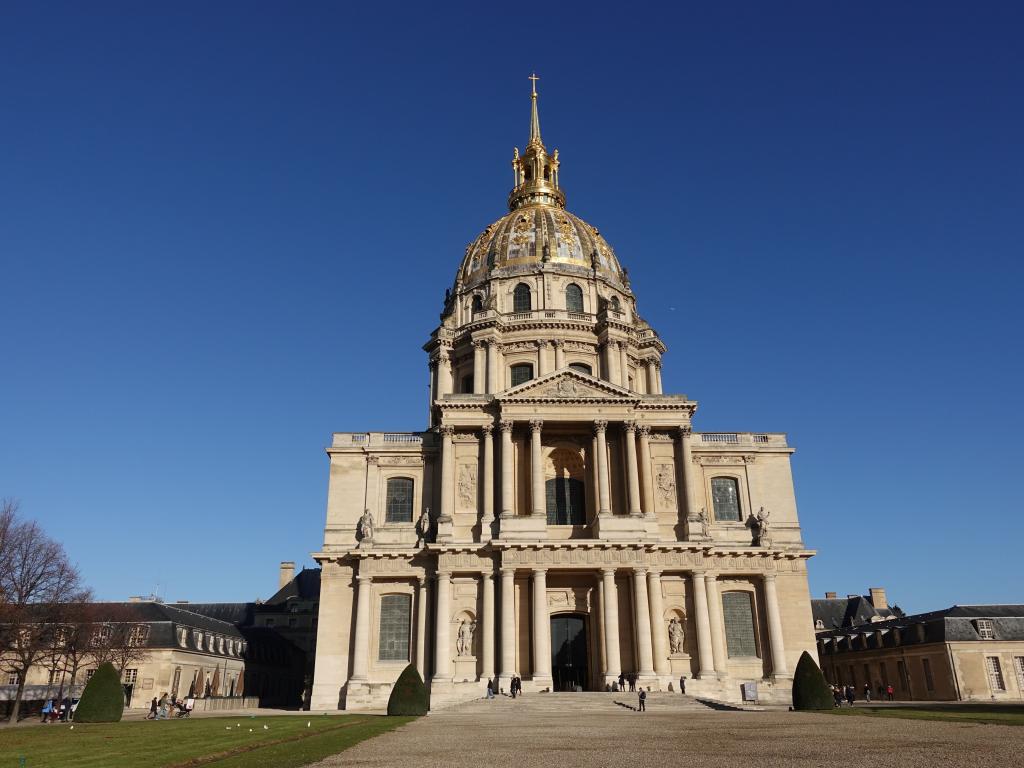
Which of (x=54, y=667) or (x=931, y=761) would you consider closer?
(x=931, y=761)

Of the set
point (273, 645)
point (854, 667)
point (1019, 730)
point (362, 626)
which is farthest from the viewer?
point (273, 645)

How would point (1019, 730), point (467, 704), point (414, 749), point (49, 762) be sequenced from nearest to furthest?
point (49, 762), point (414, 749), point (1019, 730), point (467, 704)

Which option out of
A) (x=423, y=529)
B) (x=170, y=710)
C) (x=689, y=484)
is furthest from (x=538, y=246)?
(x=170, y=710)

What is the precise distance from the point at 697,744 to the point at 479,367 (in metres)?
35.9

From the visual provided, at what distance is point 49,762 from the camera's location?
500 inches

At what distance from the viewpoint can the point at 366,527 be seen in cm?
3888

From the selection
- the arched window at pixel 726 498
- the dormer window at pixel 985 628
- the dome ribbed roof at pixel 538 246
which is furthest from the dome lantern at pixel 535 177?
the dormer window at pixel 985 628

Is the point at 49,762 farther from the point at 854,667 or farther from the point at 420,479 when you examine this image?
the point at 854,667

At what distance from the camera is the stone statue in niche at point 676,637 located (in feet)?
122

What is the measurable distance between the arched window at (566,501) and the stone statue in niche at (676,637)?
670cm

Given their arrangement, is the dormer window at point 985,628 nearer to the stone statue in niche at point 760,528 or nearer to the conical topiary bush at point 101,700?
the stone statue in niche at point 760,528

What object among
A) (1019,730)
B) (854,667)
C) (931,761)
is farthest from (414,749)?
(854,667)

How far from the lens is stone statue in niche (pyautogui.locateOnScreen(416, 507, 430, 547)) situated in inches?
1532

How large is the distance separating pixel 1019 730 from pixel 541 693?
780 inches
